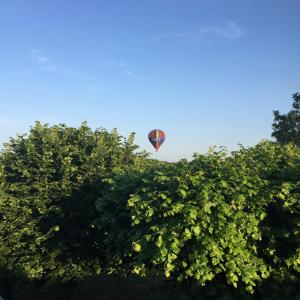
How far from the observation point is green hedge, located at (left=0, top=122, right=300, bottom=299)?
10.2 m

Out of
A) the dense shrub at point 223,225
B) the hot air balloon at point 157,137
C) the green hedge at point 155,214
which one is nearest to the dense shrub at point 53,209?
the green hedge at point 155,214

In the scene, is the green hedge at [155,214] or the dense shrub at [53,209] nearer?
the green hedge at [155,214]

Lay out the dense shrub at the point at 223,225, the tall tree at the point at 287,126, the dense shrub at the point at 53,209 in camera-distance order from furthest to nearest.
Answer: the tall tree at the point at 287,126 < the dense shrub at the point at 53,209 < the dense shrub at the point at 223,225

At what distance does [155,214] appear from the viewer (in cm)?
1087

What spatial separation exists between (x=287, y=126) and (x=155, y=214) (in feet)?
97.5

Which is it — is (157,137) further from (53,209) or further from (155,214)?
(155,214)

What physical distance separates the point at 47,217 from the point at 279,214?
920 centimetres

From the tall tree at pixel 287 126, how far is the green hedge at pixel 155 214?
75.9ft

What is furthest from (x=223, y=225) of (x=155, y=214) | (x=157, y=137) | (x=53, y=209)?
(x=157, y=137)

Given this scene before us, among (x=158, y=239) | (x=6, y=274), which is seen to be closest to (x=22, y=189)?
(x=6, y=274)

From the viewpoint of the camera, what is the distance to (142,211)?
10.9 m

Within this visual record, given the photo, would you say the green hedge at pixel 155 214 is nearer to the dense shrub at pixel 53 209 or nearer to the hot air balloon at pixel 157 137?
the dense shrub at pixel 53 209

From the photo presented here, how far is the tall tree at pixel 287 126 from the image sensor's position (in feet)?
121

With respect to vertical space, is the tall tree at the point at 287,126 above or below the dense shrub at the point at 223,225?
above
